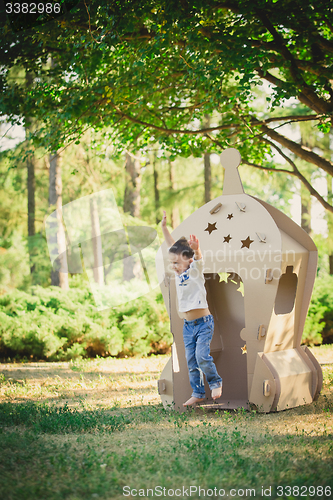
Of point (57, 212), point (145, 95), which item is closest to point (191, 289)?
point (145, 95)

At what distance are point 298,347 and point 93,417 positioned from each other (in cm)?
239

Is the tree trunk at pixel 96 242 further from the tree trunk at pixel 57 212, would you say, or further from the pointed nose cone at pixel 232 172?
the pointed nose cone at pixel 232 172

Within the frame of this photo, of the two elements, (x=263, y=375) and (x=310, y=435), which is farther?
(x=263, y=375)

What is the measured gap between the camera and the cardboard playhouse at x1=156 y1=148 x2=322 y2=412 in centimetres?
443

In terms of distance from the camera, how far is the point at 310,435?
3.56 metres

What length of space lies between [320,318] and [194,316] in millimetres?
7560

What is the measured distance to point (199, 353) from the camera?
425 centimetres

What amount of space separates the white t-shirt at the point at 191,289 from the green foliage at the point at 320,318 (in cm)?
694

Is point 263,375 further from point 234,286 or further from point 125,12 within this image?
point 125,12

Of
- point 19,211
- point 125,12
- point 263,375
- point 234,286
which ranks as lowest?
point 263,375

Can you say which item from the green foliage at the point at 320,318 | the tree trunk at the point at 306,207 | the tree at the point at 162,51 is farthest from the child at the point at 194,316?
the tree trunk at the point at 306,207

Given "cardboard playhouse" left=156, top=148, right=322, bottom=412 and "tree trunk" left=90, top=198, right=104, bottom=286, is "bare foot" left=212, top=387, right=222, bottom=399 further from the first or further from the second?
"tree trunk" left=90, top=198, right=104, bottom=286

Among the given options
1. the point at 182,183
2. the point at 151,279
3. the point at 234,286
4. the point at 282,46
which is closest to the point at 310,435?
the point at 234,286

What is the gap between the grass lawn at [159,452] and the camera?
2.48 metres
